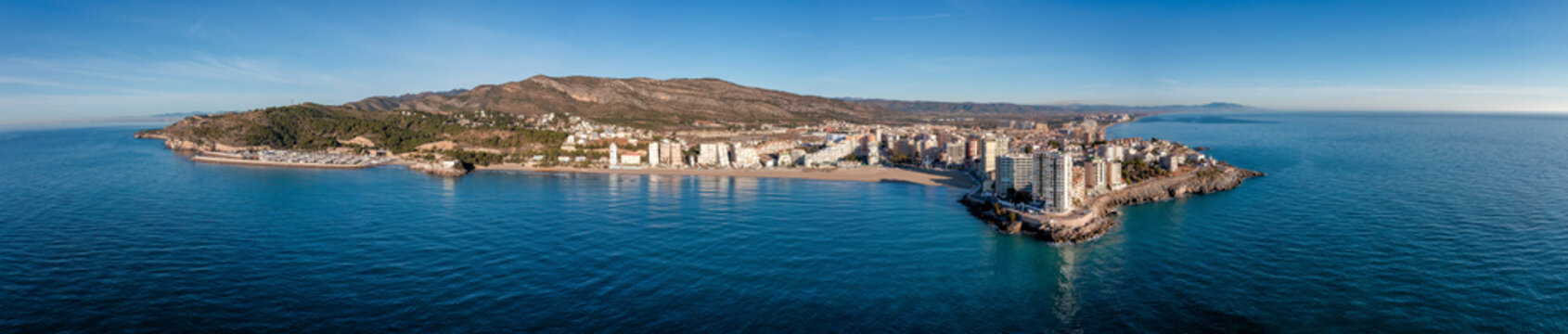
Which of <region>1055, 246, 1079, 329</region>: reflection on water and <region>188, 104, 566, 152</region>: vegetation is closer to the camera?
<region>1055, 246, 1079, 329</region>: reflection on water

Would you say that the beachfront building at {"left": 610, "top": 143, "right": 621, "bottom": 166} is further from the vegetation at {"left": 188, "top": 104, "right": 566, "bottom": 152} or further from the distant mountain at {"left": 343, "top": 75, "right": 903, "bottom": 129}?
the distant mountain at {"left": 343, "top": 75, "right": 903, "bottom": 129}

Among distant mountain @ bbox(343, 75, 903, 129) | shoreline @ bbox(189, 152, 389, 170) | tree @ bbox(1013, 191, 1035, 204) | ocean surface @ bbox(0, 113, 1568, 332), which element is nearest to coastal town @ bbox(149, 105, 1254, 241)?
tree @ bbox(1013, 191, 1035, 204)

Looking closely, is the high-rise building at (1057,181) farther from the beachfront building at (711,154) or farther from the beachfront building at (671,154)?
the beachfront building at (671,154)

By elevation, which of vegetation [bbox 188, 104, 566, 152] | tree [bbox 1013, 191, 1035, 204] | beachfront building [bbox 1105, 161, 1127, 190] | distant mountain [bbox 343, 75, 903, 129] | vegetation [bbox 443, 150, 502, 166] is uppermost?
distant mountain [bbox 343, 75, 903, 129]

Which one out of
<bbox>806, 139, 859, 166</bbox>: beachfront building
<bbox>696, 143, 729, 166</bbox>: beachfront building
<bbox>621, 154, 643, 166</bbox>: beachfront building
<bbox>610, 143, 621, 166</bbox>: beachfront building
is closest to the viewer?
<bbox>806, 139, 859, 166</bbox>: beachfront building

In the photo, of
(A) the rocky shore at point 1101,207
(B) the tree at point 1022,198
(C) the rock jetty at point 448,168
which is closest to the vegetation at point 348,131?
(C) the rock jetty at point 448,168

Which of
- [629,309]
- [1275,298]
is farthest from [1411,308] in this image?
[629,309]

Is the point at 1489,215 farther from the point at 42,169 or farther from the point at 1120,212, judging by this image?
the point at 42,169

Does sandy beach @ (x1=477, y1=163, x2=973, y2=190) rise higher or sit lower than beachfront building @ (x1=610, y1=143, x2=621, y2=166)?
lower

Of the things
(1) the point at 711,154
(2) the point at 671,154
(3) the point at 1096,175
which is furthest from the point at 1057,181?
(2) the point at 671,154
